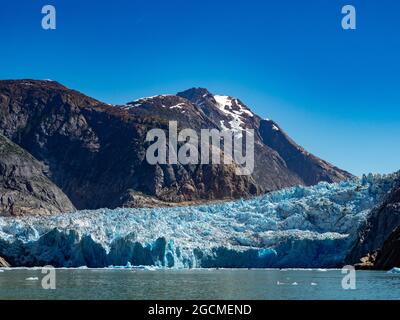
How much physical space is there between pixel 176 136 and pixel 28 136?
47.7 meters

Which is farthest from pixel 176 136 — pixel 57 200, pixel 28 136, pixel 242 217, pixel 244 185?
pixel 242 217

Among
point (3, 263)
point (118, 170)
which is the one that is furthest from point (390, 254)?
point (118, 170)

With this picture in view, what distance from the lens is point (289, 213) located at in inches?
3246

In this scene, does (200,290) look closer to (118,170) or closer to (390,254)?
(390,254)

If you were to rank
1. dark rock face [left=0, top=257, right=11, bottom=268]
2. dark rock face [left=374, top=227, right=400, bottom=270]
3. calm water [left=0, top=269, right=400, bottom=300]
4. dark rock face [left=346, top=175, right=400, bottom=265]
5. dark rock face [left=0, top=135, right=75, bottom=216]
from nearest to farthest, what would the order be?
calm water [left=0, top=269, right=400, bottom=300] < dark rock face [left=374, top=227, right=400, bottom=270] < dark rock face [left=346, top=175, right=400, bottom=265] < dark rock face [left=0, top=257, right=11, bottom=268] < dark rock face [left=0, top=135, right=75, bottom=216]

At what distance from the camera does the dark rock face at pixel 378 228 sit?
225 feet

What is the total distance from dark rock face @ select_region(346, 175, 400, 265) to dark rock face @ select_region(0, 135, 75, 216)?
9011 centimetres

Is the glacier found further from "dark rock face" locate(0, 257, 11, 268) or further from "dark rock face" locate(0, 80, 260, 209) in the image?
"dark rock face" locate(0, 80, 260, 209)

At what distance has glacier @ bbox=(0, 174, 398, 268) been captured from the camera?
74.1 m

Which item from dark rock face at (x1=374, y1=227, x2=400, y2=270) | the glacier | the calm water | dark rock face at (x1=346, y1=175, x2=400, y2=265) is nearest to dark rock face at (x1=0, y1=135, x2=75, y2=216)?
the glacier

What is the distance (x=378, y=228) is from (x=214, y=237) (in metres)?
18.8

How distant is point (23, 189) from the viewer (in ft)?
513
